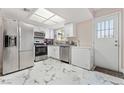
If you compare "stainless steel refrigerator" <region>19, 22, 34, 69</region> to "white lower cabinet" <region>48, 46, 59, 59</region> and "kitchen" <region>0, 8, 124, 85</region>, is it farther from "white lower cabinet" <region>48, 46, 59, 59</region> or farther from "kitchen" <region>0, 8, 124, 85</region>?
"white lower cabinet" <region>48, 46, 59, 59</region>

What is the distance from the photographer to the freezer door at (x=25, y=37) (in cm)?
282

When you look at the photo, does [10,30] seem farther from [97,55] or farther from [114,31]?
[114,31]

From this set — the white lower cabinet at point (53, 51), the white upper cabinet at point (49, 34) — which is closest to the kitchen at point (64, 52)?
the white lower cabinet at point (53, 51)

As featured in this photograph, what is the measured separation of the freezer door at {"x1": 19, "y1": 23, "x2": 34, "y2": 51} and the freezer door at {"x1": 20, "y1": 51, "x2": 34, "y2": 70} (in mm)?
180

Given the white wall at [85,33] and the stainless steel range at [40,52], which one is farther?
the stainless steel range at [40,52]

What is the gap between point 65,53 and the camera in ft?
12.6

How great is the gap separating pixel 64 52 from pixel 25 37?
1.86 m

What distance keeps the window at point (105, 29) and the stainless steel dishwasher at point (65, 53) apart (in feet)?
4.75

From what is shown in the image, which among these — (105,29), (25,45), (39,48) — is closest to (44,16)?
(25,45)

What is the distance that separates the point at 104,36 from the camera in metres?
2.92

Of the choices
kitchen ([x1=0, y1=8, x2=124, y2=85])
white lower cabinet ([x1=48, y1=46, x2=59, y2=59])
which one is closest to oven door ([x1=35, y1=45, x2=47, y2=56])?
kitchen ([x1=0, y1=8, x2=124, y2=85])

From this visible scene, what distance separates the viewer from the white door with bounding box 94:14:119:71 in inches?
103

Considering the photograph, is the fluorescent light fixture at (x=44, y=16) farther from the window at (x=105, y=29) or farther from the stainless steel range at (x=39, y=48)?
the window at (x=105, y=29)
